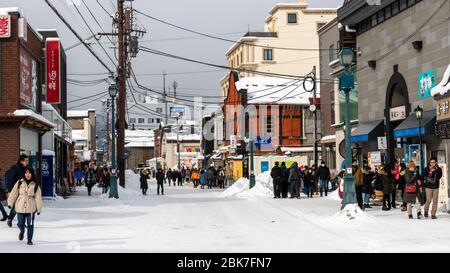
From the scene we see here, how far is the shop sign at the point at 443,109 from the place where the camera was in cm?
1919

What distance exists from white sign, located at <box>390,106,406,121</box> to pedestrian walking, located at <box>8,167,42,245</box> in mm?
16157

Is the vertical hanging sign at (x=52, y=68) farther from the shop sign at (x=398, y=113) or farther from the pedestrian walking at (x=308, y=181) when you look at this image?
the shop sign at (x=398, y=113)

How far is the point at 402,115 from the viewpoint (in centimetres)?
2598

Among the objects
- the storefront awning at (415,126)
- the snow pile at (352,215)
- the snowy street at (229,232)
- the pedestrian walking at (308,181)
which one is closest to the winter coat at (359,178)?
the snowy street at (229,232)

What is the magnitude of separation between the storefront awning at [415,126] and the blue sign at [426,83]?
28.4 inches

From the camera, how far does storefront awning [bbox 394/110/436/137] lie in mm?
22312

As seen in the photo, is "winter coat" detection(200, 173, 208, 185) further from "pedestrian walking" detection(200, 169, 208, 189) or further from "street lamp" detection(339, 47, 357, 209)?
"street lamp" detection(339, 47, 357, 209)

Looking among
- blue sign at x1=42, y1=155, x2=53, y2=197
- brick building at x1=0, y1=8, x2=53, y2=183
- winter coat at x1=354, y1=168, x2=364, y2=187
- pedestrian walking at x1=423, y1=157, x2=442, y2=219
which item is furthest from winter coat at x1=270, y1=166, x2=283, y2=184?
pedestrian walking at x1=423, y1=157, x2=442, y2=219

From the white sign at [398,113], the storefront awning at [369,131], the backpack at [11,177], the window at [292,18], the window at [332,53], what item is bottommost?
the backpack at [11,177]

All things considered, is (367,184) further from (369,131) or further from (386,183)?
(369,131)

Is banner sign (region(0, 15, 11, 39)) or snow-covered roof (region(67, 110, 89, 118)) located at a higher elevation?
snow-covered roof (region(67, 110, 89, 118))

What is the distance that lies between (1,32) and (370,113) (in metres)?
15.7

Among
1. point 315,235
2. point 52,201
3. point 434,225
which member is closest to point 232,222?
Answer: point 315,235

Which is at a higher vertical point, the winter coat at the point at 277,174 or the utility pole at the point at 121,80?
the utility pole at the point at 121,80
